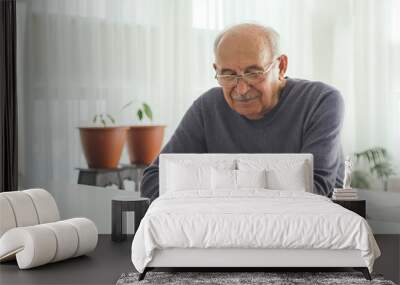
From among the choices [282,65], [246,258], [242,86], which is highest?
[282,65]

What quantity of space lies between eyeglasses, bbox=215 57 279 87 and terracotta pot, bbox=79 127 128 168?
1.16 m

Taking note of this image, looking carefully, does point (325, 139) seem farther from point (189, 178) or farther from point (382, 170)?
point (189, 178)

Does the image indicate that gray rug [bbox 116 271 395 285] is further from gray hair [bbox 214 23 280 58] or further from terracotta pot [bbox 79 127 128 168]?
gray hair [bbox 214 23 280 58]

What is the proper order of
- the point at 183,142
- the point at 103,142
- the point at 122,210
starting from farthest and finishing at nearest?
the point at 103,142, the point at 183,142, the point at 122,210

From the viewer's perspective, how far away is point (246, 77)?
7.27 metres

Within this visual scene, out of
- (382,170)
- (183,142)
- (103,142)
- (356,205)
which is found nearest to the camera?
(356,205)

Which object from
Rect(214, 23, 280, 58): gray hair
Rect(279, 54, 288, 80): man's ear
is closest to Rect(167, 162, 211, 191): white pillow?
Rect(279, 54, 288, 80): man's ear

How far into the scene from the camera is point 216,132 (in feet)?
24.3

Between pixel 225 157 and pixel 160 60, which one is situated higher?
pixel 160 60

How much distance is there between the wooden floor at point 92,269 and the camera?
531 centimetres

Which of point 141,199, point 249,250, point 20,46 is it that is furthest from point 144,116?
point 249,250

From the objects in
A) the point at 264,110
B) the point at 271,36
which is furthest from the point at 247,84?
the point at 271,36

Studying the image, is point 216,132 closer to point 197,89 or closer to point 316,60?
point 197,89

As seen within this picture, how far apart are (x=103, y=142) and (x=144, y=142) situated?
0.48m
